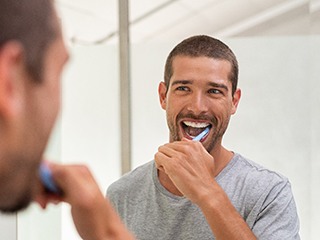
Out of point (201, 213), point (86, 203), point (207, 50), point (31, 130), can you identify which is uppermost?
point (207, 50)

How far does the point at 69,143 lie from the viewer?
2176mm

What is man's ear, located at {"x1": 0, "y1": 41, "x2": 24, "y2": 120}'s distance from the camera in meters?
0.37

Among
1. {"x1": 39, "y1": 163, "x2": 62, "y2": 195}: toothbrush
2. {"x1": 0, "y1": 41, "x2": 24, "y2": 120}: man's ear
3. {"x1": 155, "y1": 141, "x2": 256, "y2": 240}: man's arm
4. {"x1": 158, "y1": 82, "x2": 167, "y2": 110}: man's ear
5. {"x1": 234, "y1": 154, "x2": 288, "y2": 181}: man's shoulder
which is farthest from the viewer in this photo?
{"x1": 158, "y1": 82, "x2": 167, "y2": 110}: man's ear

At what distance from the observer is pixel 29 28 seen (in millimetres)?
389

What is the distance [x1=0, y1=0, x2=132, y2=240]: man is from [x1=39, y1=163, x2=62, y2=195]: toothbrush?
15 cm

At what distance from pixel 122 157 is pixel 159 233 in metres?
1.10

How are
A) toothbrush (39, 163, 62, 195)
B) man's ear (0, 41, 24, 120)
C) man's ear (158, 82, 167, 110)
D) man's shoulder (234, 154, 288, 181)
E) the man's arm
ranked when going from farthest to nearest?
1. man's ear (158, 82, 167, 110)
2. man's shoulder (234, 154, 288, 181)
3. the man's arm
4. toothbrush (39, 163, 62, 195)
5. man's ear (0, 41, 24, 120)

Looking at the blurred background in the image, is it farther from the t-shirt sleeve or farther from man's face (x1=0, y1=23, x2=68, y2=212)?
man's face (x1=0, y1=23, x2=68, y2=212)

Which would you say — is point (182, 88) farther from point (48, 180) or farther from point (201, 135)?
point (48, 180)

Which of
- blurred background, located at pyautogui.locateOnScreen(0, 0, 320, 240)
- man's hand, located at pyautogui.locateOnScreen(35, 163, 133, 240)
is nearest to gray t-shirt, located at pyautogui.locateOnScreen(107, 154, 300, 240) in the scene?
man's hand, located at pyautogui.locateOnScreen(35, 163, 133, 240)

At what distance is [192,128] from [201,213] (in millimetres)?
181

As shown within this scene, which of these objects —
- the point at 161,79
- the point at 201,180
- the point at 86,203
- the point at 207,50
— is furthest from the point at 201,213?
the point at 161,79

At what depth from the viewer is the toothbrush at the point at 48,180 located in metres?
0.57

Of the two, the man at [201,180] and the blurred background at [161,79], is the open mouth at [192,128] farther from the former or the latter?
the blurred background at [161,79]
